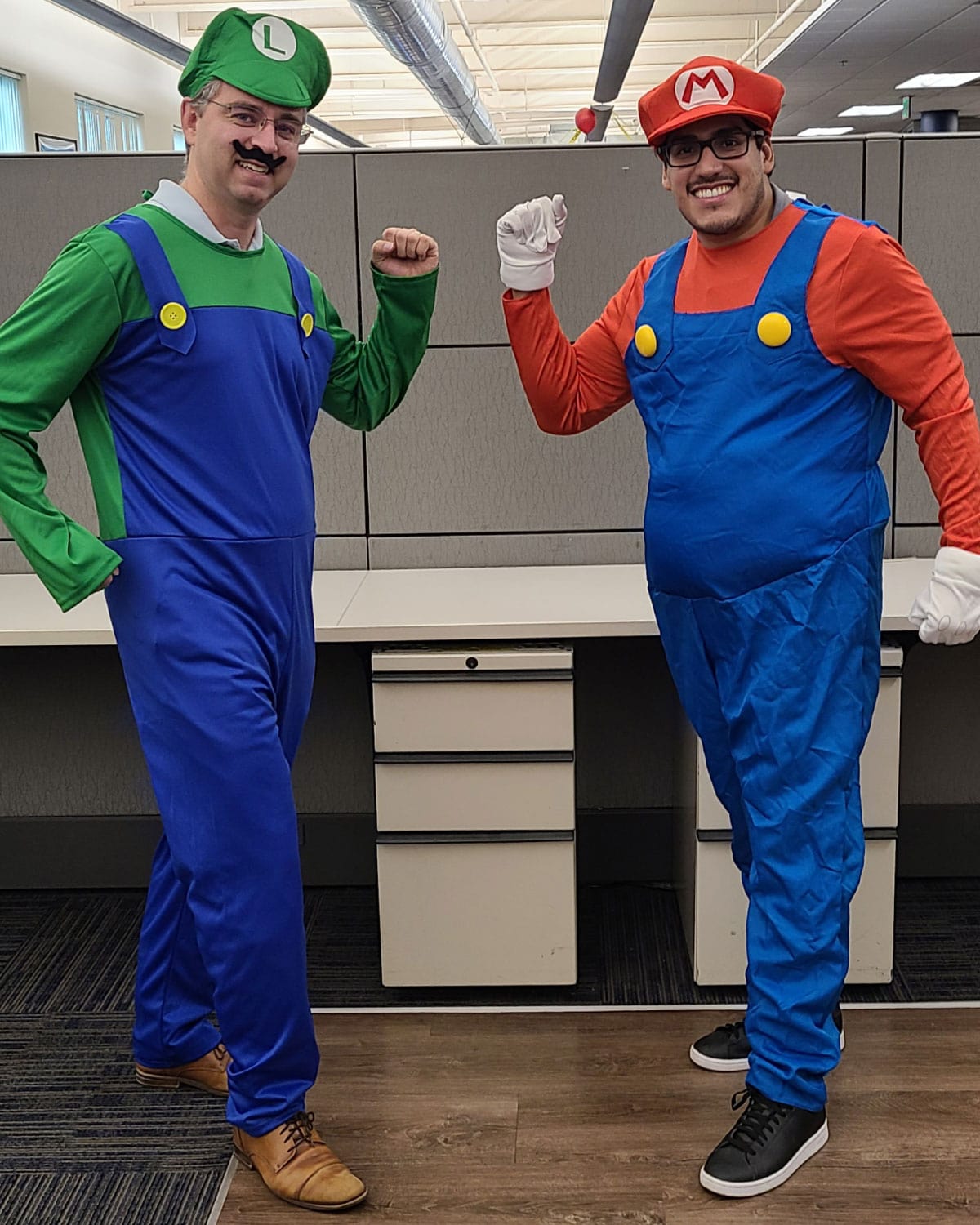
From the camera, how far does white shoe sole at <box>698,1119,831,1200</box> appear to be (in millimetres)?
1691

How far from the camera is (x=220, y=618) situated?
1.62m

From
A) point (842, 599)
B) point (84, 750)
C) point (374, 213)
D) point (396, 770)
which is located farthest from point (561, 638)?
point (84, 750)

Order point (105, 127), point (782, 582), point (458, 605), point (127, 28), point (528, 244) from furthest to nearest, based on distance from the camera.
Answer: point (105, 127) < point (127, 28) < point (458, 605) < point (528, 244) < point (782, 582)

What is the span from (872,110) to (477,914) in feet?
41.4

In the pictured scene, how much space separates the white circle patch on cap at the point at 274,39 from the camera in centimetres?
157

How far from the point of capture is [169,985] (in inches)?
75.4

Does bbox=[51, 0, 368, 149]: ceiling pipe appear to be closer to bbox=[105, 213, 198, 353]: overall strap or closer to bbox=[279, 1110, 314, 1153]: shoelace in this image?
bbox=[105, 213, 198, 353]: overall strap

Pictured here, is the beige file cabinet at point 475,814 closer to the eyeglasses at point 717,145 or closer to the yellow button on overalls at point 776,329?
the yellow button on overalls at point 776,329

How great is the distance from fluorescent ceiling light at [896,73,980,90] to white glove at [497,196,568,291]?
32.4 ft

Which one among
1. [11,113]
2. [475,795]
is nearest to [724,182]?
[475,795]

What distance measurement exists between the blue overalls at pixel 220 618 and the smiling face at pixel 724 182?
1.81 ft

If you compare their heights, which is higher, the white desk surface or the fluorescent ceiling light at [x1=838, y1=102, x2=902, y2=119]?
the fluorescent ceiling light at [x1=838, y1=102, x2=902, y2=119]

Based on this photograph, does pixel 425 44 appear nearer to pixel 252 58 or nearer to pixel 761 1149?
pixel 252 58

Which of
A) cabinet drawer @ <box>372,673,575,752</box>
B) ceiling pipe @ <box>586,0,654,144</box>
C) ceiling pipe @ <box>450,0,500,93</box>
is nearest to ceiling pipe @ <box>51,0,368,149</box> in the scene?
ceiling pipe @ <box>450,0,500,93</box>
